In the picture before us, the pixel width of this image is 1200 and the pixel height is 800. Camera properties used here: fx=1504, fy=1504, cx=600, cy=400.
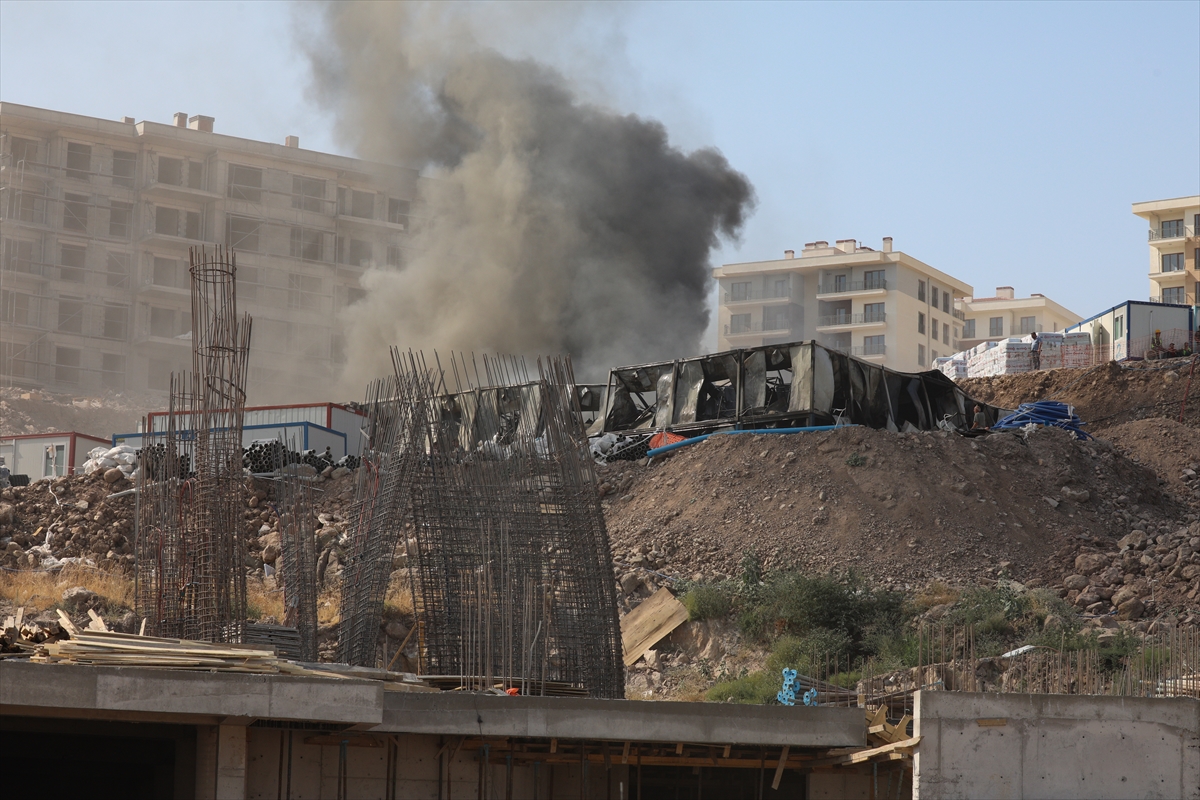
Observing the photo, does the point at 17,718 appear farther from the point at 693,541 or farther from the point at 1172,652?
the point at 693,541

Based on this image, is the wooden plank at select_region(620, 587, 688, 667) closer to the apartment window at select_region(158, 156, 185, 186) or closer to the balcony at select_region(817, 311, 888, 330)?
the apartment window at select_region(158, 156, 185, 186)

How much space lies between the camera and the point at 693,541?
973 inches

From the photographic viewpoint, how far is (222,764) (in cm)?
1116

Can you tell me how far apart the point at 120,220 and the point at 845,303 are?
35.8 metres

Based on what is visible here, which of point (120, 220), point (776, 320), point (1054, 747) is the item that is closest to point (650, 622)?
point (1054, 747)

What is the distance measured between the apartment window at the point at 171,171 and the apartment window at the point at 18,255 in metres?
6.20

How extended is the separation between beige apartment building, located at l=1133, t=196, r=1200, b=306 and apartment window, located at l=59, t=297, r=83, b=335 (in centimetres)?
4942

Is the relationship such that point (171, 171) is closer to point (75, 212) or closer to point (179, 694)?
point (75, 212)

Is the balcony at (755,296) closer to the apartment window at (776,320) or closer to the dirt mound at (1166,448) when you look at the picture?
the apartment window at (776,320)

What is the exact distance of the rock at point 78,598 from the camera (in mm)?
22047

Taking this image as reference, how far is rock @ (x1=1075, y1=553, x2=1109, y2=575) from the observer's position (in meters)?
23.0

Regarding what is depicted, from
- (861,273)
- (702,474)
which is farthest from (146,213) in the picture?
(702,474)

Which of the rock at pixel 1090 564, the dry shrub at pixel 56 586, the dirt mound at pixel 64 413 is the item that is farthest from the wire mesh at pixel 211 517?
the dirt mound at pixel 64 413

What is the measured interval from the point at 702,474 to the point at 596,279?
24774 millimetres
